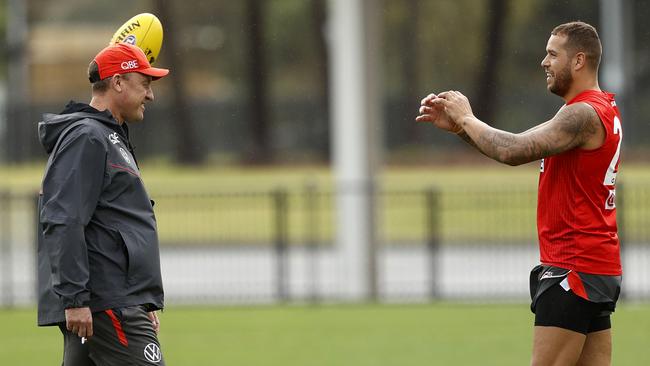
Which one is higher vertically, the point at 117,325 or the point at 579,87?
the point at 579,87

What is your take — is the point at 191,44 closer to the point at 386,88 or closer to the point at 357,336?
the point at 386,88

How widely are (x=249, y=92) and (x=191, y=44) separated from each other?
11.6ft

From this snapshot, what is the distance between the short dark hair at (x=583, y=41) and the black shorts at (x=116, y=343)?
2384 millimetres

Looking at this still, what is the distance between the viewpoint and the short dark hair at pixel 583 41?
5.77 m

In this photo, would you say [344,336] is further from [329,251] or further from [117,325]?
[329,251]

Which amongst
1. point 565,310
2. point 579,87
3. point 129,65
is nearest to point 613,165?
point 579,87

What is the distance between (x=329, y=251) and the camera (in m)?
21.7

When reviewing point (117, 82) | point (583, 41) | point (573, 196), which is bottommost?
point (573, 196)

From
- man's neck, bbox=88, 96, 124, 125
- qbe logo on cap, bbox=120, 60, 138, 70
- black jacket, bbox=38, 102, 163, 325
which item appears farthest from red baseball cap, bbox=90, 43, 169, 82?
black jacket, bbox=38, 102, 163, 325

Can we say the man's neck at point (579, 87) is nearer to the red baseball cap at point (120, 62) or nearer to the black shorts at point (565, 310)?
the black shorts at point (565, 310)

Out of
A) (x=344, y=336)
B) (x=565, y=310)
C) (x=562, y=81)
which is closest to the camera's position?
(x=565, y=310)

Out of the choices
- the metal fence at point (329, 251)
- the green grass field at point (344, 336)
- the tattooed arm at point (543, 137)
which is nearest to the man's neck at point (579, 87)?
the tattooed arm at point (543, 137)

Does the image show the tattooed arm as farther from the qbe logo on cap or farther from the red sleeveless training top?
the qbe logo on cap

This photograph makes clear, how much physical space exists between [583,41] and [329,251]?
1608cm
